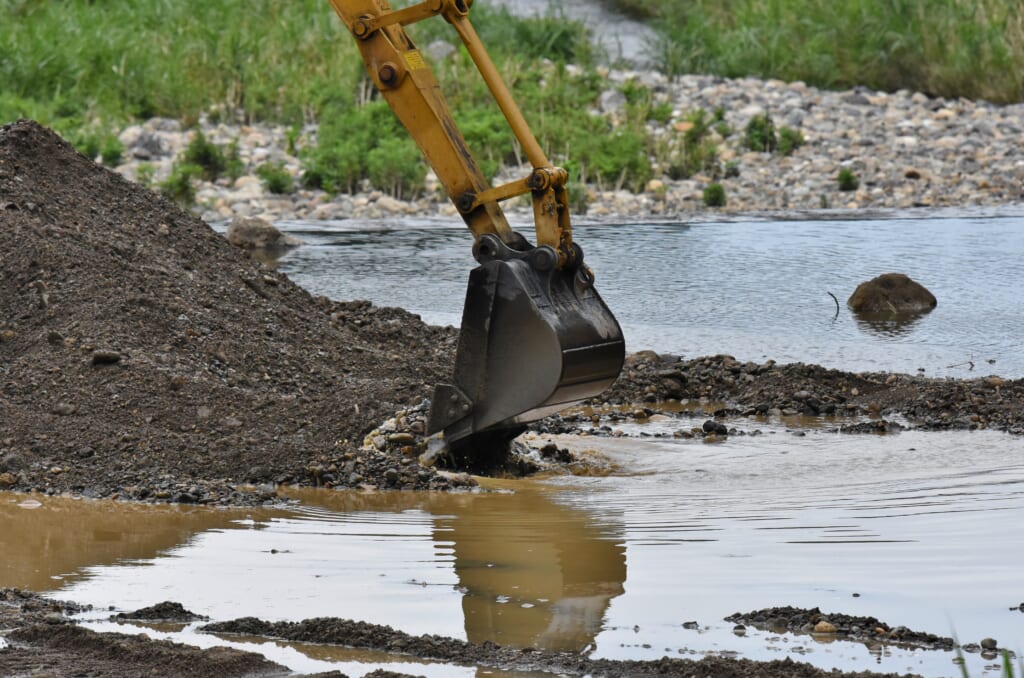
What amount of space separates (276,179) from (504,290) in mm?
12197

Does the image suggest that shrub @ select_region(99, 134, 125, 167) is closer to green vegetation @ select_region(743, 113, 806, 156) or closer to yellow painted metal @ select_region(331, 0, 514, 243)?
green vegetation @ select_region(743, 113, 806, 156)

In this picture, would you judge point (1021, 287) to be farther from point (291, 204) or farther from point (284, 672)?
point (284, 672)

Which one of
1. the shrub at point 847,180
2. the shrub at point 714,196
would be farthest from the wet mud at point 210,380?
the shrub at point 847,180

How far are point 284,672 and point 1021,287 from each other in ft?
32.4

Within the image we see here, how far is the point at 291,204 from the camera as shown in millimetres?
18000

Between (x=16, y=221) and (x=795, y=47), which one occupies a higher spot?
(x=795, y=47)

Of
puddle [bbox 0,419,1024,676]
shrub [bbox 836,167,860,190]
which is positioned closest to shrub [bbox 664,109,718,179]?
shrub [bbox 836,167,860,190]

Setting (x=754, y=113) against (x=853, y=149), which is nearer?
(x=853, y=149)

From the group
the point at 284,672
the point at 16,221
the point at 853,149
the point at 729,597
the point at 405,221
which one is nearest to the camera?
the point at 284,672

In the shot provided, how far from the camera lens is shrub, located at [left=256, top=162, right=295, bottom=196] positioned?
18.3 meters

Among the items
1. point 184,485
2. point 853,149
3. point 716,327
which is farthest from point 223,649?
point 853,149

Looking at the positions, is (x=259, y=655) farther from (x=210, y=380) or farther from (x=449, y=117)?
(x=210, y=380)

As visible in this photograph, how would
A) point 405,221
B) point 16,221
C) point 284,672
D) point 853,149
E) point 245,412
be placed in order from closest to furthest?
point 284,672
point 245,412
point 16,221
point 405,221
point 853,149

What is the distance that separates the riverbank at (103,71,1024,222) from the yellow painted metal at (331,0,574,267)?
33.4 feet
